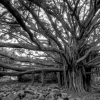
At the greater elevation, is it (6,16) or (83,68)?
(6,16)

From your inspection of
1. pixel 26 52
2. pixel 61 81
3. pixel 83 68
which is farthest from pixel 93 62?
pixel 26 52

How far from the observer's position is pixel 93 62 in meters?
5.25

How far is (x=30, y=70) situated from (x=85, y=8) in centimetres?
304

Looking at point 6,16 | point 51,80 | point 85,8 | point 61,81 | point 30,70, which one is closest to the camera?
point 6,16

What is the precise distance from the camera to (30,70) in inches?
206

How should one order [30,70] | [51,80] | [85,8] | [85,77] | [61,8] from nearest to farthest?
[61,8], [85,8], [30,70], [85,77], [51,80]

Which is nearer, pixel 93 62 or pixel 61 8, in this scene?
pixel 61 8

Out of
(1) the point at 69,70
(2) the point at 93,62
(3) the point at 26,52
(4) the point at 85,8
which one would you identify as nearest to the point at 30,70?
(1) the point at 69,70

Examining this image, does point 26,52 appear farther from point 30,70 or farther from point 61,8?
point 61,8

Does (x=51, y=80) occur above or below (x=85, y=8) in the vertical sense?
below

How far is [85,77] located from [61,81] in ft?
3.50

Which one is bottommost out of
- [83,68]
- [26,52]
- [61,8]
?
[83,68]

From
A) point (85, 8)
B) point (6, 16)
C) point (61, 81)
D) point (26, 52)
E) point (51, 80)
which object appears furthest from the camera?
point (51, 80)

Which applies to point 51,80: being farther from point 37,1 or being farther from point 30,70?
point 37,1
